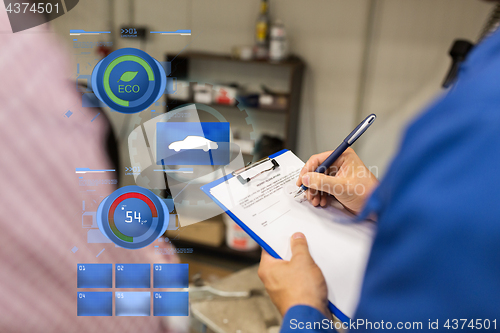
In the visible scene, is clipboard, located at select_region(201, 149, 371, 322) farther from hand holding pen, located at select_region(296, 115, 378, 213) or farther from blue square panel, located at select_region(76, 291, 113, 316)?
blue square panel, located at select_region(76, 291, 113, 316)

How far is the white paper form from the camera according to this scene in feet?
1.40

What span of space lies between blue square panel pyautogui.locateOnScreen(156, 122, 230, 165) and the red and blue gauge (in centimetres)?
6

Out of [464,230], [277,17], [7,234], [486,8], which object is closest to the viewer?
[464,230]

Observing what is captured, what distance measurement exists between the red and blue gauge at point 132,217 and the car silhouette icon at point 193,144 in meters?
0.08

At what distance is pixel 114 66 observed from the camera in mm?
482

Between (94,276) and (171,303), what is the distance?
13 cm

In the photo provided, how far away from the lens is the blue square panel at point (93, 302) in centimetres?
51

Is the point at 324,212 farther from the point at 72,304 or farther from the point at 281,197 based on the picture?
the point at 72,304

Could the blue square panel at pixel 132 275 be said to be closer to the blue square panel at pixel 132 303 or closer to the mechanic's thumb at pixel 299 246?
the blue square panel at pixel 132 303

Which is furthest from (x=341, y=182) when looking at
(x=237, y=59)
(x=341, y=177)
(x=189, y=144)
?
(x=237, y=59)

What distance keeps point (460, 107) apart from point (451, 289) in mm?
92

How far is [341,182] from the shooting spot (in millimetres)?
543

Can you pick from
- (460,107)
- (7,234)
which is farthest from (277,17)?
(460,107)

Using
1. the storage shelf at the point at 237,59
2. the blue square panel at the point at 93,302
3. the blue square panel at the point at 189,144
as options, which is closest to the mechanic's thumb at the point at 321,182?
the blue square panel at the point at 189,144
